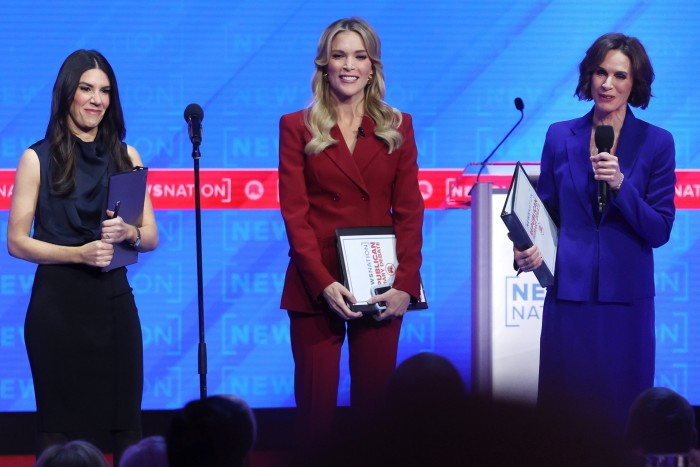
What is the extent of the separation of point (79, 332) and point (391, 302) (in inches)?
40.2

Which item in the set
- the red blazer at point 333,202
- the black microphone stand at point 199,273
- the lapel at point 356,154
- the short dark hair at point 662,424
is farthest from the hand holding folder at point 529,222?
the black microphone stand at point 199,273

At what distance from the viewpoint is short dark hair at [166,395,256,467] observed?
1.32 m

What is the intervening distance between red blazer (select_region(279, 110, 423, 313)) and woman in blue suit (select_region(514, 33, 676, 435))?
48cm

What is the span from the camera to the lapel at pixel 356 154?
9.77ft

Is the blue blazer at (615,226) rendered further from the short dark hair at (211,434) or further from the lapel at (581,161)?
the short dark hair at (211,434)

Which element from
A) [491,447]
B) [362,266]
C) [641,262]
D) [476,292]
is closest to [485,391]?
[491,447]

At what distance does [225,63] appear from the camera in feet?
15.9

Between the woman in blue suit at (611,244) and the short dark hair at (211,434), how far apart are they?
1.72m

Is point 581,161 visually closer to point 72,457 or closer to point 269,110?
point 72,457

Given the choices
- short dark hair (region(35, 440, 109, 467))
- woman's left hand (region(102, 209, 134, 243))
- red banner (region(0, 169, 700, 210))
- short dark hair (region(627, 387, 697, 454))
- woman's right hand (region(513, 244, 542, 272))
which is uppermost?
red banner (region(0, 169, 700, 210))

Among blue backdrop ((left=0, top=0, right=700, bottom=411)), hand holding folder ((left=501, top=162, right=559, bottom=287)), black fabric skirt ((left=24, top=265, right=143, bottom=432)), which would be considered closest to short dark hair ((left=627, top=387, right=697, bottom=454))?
hand holding folder ((left=501, top=162, right=559, bottom=287))

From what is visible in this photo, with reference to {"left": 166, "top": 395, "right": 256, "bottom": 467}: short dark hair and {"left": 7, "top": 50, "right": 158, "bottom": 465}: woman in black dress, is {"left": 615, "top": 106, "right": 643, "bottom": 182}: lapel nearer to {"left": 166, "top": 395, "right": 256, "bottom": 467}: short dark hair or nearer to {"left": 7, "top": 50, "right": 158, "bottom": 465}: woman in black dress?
{"left": 7, "top": 50, "right": 158, "bottom": 465}: woman in black dress

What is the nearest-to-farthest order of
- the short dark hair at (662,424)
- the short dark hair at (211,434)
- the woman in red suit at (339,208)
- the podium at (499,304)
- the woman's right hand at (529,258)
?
the short dark hair at (211,434)
the short dark hair at (662,424)
the woman's right hand at (529,258)
the woman in red suit at (339,208)
the podium at (499,304)

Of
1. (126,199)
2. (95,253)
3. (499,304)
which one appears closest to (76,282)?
(95,253)
